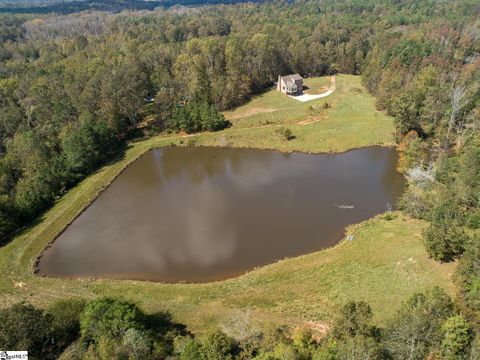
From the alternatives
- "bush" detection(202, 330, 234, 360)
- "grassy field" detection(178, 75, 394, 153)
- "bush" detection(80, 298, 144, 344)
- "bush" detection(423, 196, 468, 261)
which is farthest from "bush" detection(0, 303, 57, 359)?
"grassy field" detection(178, 75, 394, 153)

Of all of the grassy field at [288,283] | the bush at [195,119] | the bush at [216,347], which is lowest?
the grassy field at [288,283]

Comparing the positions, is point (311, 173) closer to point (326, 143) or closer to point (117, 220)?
point (326, 143)

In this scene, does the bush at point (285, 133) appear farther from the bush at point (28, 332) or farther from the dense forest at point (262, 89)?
the bush at point (28, 332)

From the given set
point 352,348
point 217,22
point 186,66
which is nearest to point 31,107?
point 186,66

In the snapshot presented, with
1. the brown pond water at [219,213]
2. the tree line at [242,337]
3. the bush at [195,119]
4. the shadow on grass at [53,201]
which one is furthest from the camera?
the bush at [195,119]

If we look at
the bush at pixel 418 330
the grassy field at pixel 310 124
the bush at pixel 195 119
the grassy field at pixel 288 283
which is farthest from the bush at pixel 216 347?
the bush at pixel 195 119

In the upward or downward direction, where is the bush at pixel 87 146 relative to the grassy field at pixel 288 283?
upward
